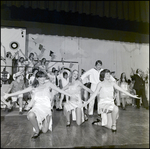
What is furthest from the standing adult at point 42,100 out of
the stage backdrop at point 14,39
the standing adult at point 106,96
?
the stage backdrop at point 14,39

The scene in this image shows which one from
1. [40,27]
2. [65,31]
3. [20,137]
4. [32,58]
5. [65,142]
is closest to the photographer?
[65,142]

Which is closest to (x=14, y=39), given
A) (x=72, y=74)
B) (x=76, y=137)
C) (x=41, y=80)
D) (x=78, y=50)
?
(x=78, y=50)

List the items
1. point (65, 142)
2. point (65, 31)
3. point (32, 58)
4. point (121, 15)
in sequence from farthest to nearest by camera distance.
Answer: point (65, 31), point (32, 58), point (121, 15), point (65, 142)

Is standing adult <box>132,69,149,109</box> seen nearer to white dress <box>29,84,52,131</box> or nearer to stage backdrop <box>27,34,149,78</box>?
stage backdrop <box>27,34,149,78</box>

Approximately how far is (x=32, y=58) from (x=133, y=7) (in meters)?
2.52

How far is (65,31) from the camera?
175 inches

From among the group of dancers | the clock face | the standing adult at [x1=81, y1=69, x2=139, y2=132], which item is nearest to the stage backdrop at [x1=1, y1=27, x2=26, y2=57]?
the clock face

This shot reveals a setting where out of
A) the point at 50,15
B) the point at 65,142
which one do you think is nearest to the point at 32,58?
the point at 50,15

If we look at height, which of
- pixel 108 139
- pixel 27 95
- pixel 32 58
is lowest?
pixel 108 139

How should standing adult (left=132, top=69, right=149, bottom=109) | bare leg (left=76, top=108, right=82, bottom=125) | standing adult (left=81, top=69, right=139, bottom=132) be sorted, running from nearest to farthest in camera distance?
standing adult (left=81, top=69, right=139, bottom=132) → bare leg (left=76, top=108, right=82, bottom=125) → standing adult (left=132, top=69, right=149, bottom=109)

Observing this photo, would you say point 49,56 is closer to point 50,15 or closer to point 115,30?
point 50,15

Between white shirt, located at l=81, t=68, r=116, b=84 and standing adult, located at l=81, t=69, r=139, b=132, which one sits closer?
standing adult, located at l=81, t=69, r=139, b=132

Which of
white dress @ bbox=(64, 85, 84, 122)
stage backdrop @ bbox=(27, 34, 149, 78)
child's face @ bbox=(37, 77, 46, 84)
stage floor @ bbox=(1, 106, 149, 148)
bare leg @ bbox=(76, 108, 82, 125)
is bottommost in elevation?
stage floor @ bbox=(1, 106, 149, 148)

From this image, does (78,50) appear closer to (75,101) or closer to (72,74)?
(72,74)
